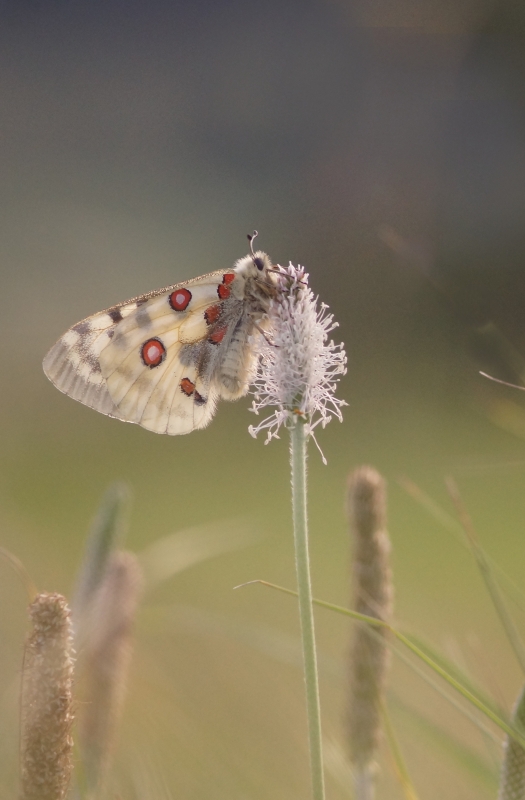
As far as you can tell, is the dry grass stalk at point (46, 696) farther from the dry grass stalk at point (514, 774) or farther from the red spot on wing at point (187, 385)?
the red spot on wing at point (187, 385)

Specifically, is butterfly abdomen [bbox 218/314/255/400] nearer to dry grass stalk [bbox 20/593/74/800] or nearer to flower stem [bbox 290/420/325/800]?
flower stem [bbox 290/420/325/800]

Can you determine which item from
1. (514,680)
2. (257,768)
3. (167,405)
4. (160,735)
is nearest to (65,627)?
(160,735)

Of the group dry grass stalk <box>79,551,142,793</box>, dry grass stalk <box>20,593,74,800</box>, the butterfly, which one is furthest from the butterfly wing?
dry grass stalk <box>20,593,74,800</box>

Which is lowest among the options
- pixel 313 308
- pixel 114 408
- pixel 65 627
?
pixel 65 627

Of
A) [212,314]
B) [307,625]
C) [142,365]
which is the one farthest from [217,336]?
[307,625]

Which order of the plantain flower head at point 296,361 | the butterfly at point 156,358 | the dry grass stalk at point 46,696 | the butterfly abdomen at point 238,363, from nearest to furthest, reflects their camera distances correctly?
the dry grass stalk at point 46,696, the plantain flower head at point 296,361, the butterfly abdomen at point 238,363, the butterfly at point 156,358

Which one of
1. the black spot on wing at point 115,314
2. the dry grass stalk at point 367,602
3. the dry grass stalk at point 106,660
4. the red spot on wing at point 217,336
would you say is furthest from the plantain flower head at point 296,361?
the black spot on wing at point 115,314

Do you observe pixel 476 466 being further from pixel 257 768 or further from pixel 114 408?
pixel 114 408
